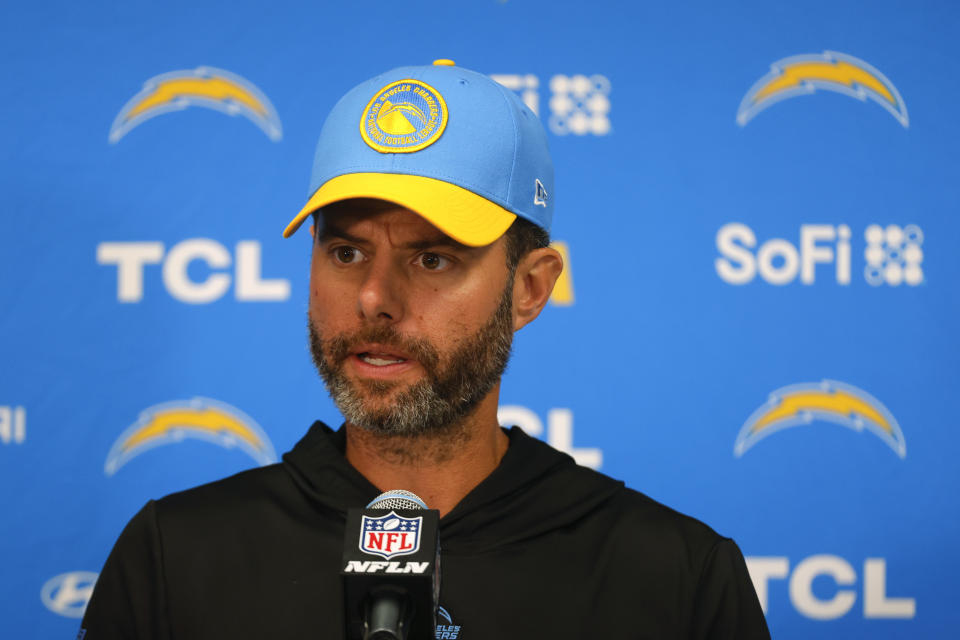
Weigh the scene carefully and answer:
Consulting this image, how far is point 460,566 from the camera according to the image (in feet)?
3.20

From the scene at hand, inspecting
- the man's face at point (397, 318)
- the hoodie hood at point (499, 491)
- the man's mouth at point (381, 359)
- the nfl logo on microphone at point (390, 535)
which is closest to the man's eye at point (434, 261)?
the man's face at point (397, 318)

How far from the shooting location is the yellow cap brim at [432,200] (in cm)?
92

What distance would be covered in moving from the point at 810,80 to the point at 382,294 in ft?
4.16

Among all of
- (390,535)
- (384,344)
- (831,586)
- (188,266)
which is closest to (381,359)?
(384,344)

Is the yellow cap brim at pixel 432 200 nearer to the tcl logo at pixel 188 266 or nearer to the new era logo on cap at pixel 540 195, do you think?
the new era logo on cap at pixel 540 195

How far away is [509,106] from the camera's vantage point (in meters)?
1.02

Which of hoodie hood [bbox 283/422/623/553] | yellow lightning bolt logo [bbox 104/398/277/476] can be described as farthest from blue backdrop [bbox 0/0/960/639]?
hoodie hood [bbox 283/422/623/553]

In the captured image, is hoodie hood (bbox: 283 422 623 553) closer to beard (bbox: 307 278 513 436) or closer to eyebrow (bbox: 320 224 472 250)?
beard (bbox: 307 278 513 436)

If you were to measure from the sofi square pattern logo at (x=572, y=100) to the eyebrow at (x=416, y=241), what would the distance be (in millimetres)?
904

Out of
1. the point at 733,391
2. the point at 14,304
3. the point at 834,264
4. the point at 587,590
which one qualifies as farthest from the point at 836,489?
the point at 14,304

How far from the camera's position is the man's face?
94 centimetres

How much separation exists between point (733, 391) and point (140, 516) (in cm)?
117

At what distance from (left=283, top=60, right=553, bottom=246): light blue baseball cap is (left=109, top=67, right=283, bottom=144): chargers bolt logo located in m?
0.80

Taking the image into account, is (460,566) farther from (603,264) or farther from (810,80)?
(810,80)
